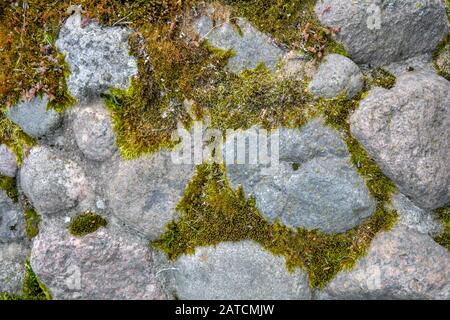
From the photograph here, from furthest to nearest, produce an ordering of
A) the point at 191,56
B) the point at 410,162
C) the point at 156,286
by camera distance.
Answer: the point at 156,286 → the point at 191,56 → the point at 410,162

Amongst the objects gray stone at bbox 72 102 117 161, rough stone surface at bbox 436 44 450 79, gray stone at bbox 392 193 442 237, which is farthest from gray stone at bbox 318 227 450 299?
gray stone at bbox 72 102 117 161

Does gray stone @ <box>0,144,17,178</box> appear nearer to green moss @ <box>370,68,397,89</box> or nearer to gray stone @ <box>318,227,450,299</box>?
gray stone @ <box>318,227,450,299</box>

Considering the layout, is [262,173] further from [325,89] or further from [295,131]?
[325,89]

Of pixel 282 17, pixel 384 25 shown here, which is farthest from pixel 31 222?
pixel 384 25

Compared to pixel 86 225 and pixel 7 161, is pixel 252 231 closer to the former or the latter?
pixel 86 225

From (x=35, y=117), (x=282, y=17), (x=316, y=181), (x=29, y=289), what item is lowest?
(x=29, y=289)

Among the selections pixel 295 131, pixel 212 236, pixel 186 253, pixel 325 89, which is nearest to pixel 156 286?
pixel 186 253
